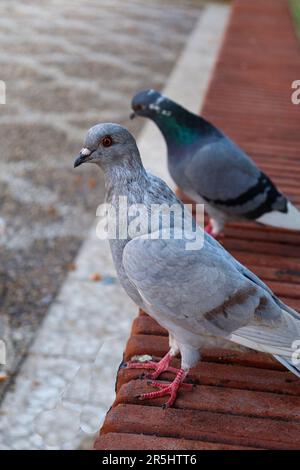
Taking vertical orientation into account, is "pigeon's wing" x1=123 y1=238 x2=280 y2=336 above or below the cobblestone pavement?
above

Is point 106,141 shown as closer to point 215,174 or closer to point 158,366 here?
point 158,366

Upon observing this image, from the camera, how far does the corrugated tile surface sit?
1968mm

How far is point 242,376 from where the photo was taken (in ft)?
7.36

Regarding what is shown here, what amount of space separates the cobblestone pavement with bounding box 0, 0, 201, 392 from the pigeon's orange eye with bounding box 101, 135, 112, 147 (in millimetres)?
1725

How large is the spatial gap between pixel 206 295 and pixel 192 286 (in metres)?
0.06

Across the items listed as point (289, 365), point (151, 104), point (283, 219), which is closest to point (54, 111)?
point (151, 104)

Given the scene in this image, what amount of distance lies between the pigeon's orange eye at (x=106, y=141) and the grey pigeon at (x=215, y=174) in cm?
135

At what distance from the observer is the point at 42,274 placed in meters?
4.24

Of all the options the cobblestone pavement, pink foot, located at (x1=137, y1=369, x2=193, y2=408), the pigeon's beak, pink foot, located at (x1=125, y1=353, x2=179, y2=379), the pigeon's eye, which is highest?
the pigeon's beak

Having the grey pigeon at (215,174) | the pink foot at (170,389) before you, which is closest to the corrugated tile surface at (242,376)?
the pink foot at (170,389)

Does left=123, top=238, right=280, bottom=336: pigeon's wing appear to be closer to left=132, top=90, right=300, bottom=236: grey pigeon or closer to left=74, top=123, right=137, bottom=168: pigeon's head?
left=74, top=123, right=137, bottom=168: pigeon's head

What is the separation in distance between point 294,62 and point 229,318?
4.84 m

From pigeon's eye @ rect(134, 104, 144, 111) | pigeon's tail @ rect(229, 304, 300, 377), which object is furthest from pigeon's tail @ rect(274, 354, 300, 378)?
pigeon's eye @ rect(134, 104, 144, 111)

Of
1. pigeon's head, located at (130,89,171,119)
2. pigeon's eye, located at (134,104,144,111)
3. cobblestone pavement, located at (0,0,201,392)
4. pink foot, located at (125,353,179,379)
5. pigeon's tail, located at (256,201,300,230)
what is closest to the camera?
pink foot, located at (125,353,179,379)
